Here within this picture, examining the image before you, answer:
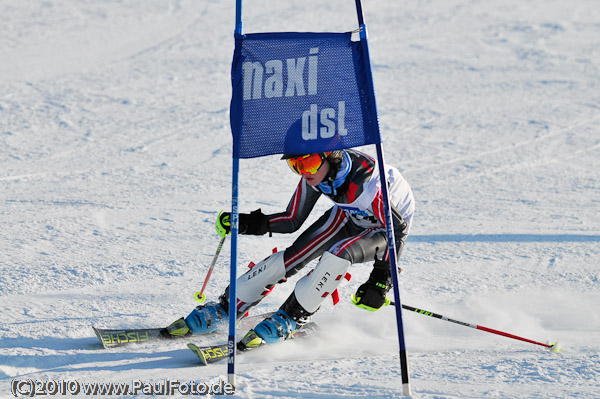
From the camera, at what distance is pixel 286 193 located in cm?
806

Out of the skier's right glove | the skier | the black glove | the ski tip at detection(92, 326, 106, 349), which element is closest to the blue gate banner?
the skier

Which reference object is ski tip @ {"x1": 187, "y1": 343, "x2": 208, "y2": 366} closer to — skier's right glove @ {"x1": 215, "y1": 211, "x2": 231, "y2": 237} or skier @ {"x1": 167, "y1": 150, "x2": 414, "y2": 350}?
skier @ {"x1": 167, "y1": 150, "x2": 414, "y2": 350}

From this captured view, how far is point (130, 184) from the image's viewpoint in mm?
7926

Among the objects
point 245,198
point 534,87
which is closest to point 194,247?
point 245,198

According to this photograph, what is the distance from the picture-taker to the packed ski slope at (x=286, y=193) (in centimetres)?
392

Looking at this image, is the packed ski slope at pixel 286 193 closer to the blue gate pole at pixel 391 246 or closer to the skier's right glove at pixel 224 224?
the blue gate pole at pixel 391 246

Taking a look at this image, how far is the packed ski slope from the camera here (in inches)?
154

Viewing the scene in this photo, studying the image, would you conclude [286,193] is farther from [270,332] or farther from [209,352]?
[209,352]

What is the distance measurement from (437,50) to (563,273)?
9734mm

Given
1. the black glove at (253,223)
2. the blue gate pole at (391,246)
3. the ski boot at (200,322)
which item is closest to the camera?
the blue gate pole at (391,246)

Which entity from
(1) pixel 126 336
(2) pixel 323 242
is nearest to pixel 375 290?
(2) pixel 323 242

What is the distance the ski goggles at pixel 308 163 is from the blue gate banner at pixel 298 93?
0.60m

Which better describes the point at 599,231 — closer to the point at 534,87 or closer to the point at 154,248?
the point at 154,248

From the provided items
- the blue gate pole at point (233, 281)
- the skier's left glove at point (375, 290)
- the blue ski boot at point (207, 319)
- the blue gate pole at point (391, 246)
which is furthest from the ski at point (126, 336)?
the blue gate pole at point (391, 246)
